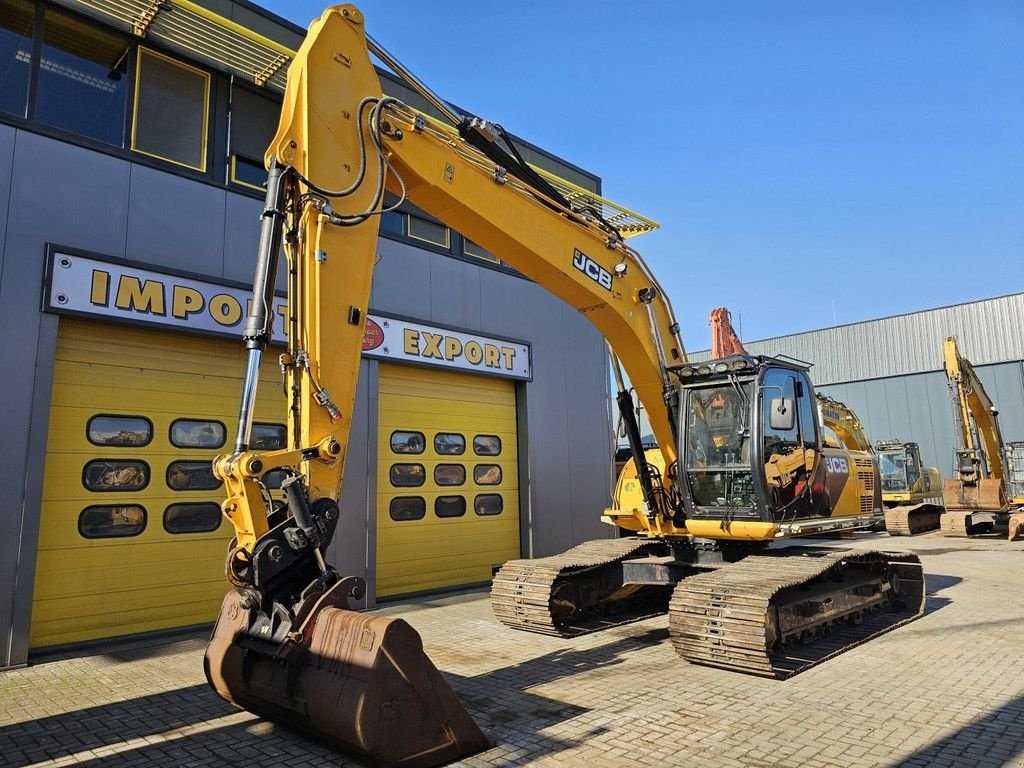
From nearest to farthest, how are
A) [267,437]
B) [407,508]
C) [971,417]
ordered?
[267,437] → [407,508] → [971,417]

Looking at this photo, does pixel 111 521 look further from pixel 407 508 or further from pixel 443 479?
pixel 443 479

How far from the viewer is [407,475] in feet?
34.7

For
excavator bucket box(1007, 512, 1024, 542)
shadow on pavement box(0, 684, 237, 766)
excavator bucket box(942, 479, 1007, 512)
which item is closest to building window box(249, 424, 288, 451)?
shadow on pavement box(0, 684, 237, 766)

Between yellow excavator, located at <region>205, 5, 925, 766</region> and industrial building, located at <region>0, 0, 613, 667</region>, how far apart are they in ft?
6.64

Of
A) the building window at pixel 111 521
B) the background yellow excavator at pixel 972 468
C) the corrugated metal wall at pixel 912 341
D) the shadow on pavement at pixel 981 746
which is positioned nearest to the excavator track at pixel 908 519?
the background yellow excavator at pixel 972 468

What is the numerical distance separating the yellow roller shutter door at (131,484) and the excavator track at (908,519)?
62.5ft

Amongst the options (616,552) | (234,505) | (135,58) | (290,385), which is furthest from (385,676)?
(135,58)

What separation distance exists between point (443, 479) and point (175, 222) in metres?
5.33

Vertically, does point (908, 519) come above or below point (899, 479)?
below

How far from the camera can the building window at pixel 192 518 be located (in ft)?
26.6

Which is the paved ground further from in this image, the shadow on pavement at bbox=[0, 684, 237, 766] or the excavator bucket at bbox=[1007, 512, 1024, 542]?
the excavator bucket at bbox=[1007, 512, 1024, 542]

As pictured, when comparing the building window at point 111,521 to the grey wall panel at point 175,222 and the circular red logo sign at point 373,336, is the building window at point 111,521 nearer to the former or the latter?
the grey wall panel at point 175,222

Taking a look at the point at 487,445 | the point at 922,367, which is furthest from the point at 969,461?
the point at 922,367

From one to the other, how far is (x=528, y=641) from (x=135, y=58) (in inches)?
329
